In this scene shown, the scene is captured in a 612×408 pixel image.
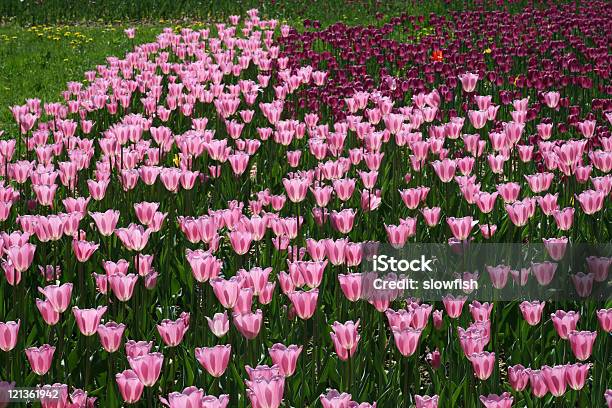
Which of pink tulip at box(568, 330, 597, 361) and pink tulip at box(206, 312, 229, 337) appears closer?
pink tulip at box(568, 330, 597, 361)

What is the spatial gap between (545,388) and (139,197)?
3.24 meters

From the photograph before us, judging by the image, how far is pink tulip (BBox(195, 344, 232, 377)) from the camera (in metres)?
2.73

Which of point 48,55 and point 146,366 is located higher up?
point 146,366

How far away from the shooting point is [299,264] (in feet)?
11.0

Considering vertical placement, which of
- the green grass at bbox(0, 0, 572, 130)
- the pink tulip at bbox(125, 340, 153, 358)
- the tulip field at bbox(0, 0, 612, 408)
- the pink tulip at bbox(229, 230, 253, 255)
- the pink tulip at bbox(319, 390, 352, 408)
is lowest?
the green grass at bbox(0, 0, 572, 130)

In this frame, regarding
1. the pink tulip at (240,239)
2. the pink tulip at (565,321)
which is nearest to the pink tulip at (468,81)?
the pink tulip at (240,239)

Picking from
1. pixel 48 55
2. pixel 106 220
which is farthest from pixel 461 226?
pixel 48 55

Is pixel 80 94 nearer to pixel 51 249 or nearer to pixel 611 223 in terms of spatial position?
pixel 51 249

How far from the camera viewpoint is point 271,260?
4.51 metres

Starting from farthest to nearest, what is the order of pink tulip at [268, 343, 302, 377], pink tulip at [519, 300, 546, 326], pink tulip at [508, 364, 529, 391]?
pink tulip at [519, 300, 546, 326], pink tulip at [508, 364, 529, 391], pink tulip at [268, 343, 302, 377]

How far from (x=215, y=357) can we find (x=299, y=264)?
70cm

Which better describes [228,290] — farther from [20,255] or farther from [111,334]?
[20,255]

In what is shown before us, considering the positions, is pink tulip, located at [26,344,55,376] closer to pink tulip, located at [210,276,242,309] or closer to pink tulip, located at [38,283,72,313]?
pink tulip, located at [38,283,72,313]

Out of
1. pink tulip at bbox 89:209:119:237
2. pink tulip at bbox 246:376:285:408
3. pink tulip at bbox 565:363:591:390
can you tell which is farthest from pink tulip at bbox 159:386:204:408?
pink tulip at bbox 89:209:119:237
